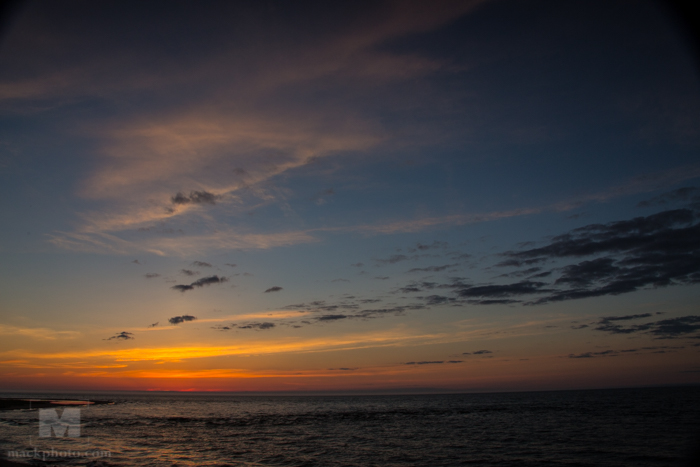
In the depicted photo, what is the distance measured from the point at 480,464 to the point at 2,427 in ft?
163

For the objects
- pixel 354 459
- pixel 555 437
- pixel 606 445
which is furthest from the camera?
pixel 555 437

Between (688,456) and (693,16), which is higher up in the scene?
(693,16)

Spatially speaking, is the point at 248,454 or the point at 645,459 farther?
the point at 248,454

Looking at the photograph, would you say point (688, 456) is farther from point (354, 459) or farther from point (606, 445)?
point (354, 459)

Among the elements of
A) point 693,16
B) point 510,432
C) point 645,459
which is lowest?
point 510,432

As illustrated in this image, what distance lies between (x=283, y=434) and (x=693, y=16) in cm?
4806

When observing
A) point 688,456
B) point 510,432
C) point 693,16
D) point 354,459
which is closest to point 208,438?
point 354,459

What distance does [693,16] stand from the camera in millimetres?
13008

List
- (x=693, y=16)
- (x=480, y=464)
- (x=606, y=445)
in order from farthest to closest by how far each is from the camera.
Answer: (x=606, y=445) → (x=480, y=464) → (x=693, y=16)

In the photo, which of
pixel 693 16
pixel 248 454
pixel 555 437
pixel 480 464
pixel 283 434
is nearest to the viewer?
pixel 693 16

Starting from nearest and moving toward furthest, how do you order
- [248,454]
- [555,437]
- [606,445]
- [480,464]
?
[480,464], [248,454], [606,445], [555,437]

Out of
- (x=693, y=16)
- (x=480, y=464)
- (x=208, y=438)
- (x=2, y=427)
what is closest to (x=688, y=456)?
(x=480, y=464)

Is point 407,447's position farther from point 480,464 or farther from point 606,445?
point 606,445

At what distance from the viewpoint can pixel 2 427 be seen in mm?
41656
